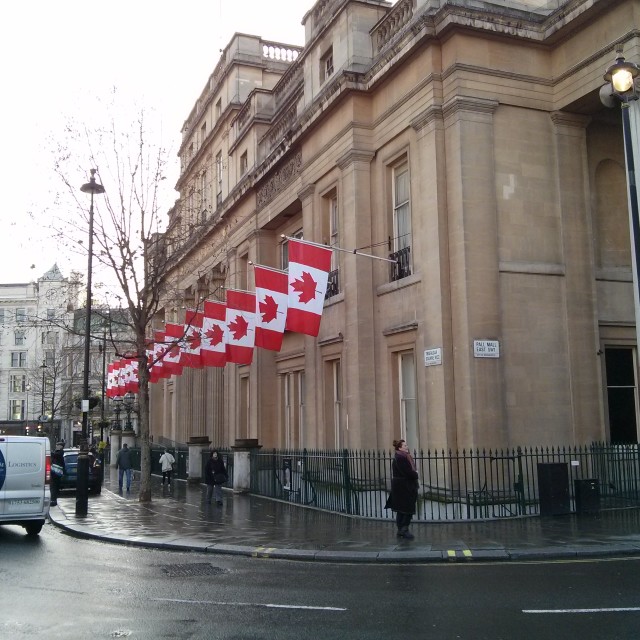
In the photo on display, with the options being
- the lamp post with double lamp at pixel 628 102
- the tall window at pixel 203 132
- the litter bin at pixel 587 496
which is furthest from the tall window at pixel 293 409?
the tall window at pixel 203 132

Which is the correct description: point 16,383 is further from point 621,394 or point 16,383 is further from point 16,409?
point 621,394

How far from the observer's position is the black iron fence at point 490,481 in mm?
14828

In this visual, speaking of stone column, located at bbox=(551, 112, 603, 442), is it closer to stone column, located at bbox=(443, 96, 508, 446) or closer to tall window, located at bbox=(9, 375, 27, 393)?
stone column, located at bbox=(443, 96, 508, 446)

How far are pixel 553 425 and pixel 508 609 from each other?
1029 cm

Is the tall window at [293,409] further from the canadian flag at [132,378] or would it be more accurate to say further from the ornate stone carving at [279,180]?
the canadian flag at [132,378]

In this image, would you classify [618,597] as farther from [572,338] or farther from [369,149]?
[369,149]

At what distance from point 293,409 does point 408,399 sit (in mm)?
8222

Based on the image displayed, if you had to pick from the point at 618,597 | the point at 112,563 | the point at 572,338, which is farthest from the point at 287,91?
the point at 618,597

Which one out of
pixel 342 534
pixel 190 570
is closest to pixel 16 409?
pixel 342 534

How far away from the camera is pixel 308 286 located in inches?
745

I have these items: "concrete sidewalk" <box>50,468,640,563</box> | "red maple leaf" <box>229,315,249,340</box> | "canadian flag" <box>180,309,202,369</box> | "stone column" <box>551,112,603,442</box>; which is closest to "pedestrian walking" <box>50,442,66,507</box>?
"concrete sidewalk" <box>50,468,640,563</box>

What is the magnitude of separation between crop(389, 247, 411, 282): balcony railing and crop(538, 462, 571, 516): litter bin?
6747mm

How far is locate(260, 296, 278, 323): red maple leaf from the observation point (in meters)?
20.8

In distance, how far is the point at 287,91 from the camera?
28.6 m
